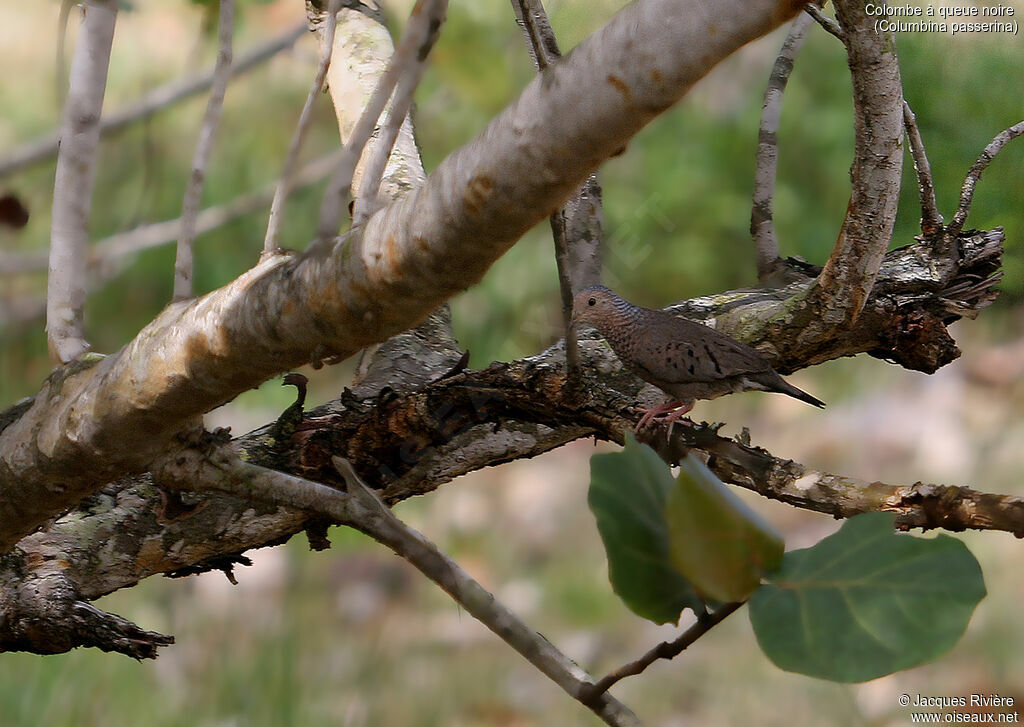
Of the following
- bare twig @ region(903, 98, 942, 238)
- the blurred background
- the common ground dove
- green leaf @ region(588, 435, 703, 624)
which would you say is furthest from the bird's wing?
green leaf @ region(588, 435, 703, 624)

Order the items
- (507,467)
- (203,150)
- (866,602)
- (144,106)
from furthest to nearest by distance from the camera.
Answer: (507,467) < (144,106) < (203,150) < (866,602)

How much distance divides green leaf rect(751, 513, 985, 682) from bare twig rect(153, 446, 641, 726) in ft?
0.36

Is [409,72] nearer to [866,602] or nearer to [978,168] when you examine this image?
[866,602]

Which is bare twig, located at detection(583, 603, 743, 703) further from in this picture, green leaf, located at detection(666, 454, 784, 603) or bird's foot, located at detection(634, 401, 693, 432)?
bird's foot, located at detection(634, 401, 693, 432)

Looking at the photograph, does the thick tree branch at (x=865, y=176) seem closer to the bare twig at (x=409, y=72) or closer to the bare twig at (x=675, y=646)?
the bare twig at (x=409, y=72)

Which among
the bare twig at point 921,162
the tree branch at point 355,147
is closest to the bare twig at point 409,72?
the tree branch at point 355,147

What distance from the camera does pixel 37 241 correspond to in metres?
1.74

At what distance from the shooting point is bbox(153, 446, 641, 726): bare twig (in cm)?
38

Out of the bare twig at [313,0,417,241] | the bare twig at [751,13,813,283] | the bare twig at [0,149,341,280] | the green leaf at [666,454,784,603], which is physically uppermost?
the bare twig at [0,149,341,280]

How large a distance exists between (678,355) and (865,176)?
0.24m

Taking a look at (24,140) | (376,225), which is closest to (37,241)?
(24,140)

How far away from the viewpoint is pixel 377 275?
1.09ft

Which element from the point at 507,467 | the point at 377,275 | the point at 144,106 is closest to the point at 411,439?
the point at 377,275

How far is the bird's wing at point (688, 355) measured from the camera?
71 centimetres
